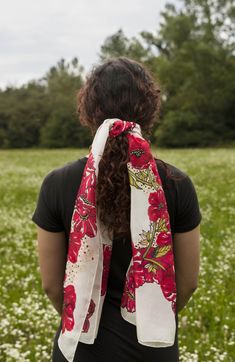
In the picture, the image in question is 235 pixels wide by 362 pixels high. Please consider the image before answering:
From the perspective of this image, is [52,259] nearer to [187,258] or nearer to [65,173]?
[65,173]

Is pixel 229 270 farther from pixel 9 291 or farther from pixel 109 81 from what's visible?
pixel 109 81

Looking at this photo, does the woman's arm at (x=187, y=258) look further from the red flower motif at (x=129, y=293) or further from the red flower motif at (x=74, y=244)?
the red flower motif at (x=74, y=244)

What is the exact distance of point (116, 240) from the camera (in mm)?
2652

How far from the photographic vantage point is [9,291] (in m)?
7.33

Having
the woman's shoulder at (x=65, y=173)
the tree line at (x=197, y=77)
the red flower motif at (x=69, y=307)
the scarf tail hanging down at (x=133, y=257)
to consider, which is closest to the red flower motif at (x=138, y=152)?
the scarf tail hanging down at (x=133, y=257)

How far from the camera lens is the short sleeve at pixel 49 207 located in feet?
8.66

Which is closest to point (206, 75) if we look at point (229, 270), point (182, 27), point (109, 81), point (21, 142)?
point (182, 27)

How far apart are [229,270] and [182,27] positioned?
191 ft

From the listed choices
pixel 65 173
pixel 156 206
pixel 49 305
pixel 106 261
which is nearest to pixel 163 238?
pixel 156 206

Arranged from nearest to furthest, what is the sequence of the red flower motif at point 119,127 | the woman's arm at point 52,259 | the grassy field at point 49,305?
the red flower motif at point 119,127, the woman's arm at point 52,259, the grassy field at point 49,305

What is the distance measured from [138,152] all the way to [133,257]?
0.57m

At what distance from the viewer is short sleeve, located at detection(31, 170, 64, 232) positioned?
2.64 m

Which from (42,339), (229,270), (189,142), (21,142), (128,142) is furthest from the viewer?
(21,142)

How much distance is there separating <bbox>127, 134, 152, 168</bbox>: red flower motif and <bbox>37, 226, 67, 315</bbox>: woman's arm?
0.66m
